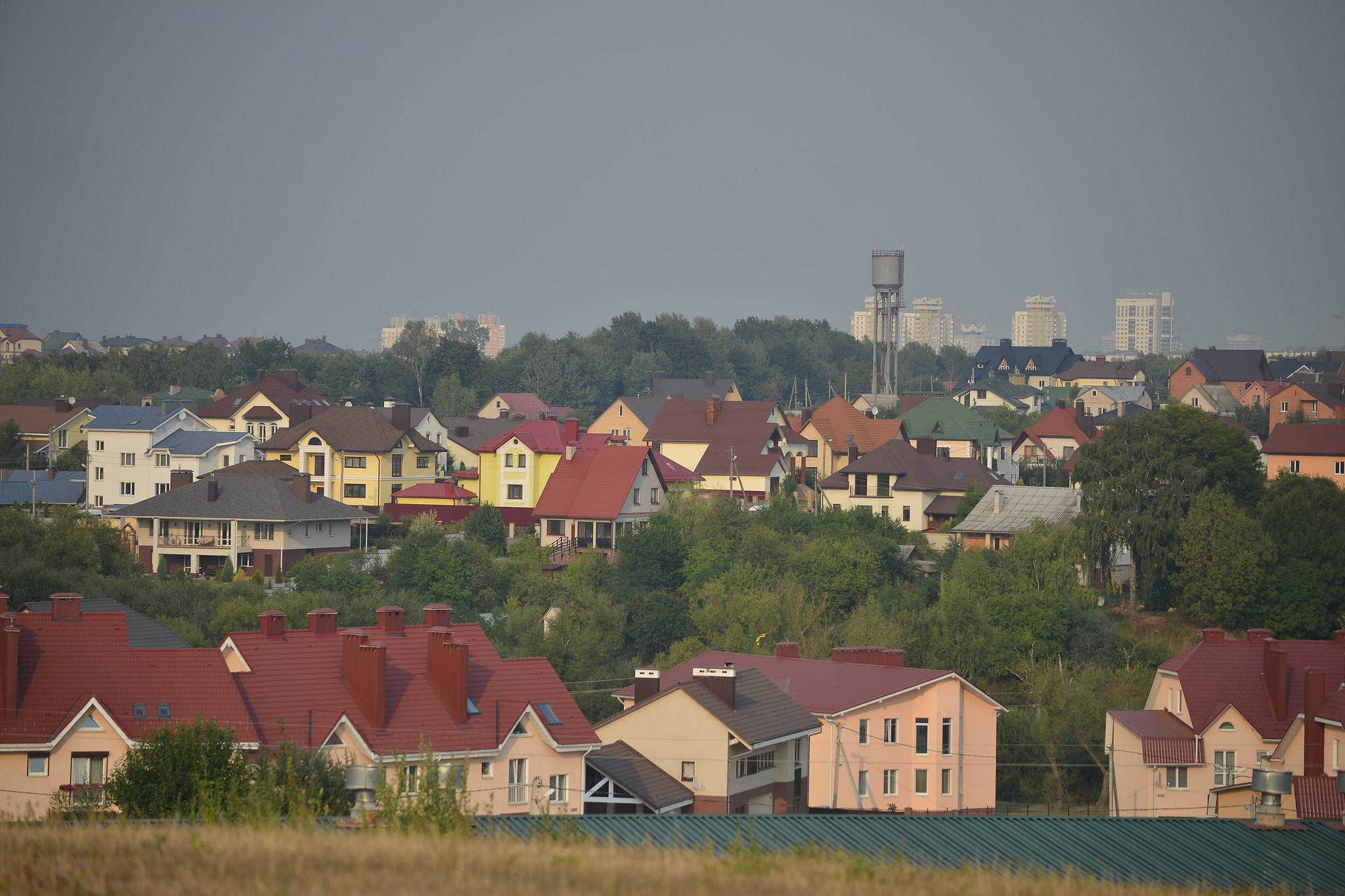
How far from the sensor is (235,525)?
47.7m

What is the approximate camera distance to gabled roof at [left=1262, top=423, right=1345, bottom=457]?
59.8m

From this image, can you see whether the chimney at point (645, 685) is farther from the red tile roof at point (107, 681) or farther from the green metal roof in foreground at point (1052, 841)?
the green metal roof in foreground at point (1052, 841)

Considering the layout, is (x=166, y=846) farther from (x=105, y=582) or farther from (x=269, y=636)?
(x=105, y=582)

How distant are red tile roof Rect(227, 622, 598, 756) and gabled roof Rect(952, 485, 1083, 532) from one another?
92.1 feet

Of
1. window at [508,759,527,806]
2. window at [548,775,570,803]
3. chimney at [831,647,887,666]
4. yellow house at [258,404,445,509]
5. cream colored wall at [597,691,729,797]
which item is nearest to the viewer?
window at [548,775,570,803]

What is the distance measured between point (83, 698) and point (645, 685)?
993cm

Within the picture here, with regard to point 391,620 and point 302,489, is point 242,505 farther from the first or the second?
point 391,620

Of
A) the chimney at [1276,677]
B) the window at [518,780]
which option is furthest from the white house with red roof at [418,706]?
the chimney at [1276,677]

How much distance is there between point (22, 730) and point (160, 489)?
4025 centimetres

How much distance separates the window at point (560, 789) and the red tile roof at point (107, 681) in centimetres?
494

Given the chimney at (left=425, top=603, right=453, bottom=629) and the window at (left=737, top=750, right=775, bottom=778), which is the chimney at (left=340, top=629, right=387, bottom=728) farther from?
the window at (left=737, top=750, right=775, bottom=778)

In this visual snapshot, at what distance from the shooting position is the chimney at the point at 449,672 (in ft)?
75.8

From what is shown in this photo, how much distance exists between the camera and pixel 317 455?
191ft

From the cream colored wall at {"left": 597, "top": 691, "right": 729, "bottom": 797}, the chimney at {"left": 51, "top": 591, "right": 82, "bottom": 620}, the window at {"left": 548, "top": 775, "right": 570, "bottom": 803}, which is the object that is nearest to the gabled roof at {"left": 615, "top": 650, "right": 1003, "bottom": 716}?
the cream colored wall at {"left": 597, "top": 691, "right": 729, "bottom": 797}
